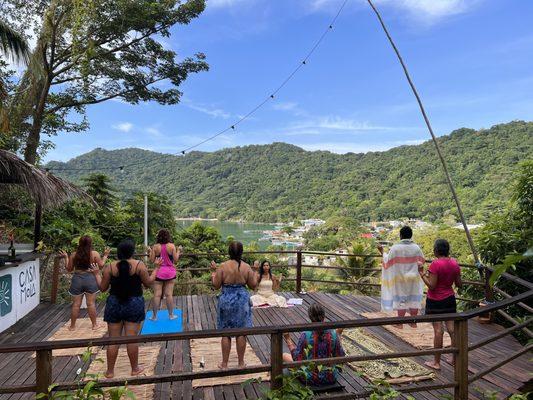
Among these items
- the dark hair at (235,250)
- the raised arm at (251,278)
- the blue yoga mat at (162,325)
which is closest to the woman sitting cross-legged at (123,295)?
the dark hair at (235,250)

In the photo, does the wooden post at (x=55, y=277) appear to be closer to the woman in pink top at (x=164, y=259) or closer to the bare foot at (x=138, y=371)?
the woman in pink top at (x=164, y=259)

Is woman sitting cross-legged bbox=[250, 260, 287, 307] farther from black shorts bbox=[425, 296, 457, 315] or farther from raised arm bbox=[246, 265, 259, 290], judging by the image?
black shorts bbox=[425, 296, 457, 315]

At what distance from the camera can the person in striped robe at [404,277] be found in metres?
4.77

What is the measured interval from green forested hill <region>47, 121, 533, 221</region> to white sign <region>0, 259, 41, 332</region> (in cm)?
2740

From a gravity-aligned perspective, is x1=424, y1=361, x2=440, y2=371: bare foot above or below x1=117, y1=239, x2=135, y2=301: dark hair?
below

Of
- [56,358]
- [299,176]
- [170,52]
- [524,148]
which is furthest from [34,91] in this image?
[299,176]

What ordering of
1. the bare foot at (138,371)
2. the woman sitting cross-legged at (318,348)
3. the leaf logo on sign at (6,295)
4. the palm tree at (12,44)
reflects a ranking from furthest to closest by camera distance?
the palm tree at (12,44) < the leaf logo on sign at (6,295) < the bare foot at (138,371) < the woman sitting cross-legged at (318,348)

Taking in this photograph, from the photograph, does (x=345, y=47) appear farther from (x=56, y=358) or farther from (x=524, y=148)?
(x=524, y=148)

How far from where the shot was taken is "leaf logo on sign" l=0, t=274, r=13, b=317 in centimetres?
491

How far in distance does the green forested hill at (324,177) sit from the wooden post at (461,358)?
88.6 ft

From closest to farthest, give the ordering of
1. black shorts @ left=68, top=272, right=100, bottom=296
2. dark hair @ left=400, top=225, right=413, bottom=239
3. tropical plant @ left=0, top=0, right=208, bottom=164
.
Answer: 1. black shorts @ left=68, top=272, right=100, bottom=296
2. dark hair @ left=400, top=225, right=413, bottom=239
3. tropical plant @ left=0, top=0, right=208, bottom=164

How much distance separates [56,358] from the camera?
153 inches

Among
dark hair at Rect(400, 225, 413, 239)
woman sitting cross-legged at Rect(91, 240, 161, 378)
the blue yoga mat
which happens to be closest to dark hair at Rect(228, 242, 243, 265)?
woman sitting cross-legged at Rect(91, 240, 161, 378)

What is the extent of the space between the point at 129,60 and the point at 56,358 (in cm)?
1090
